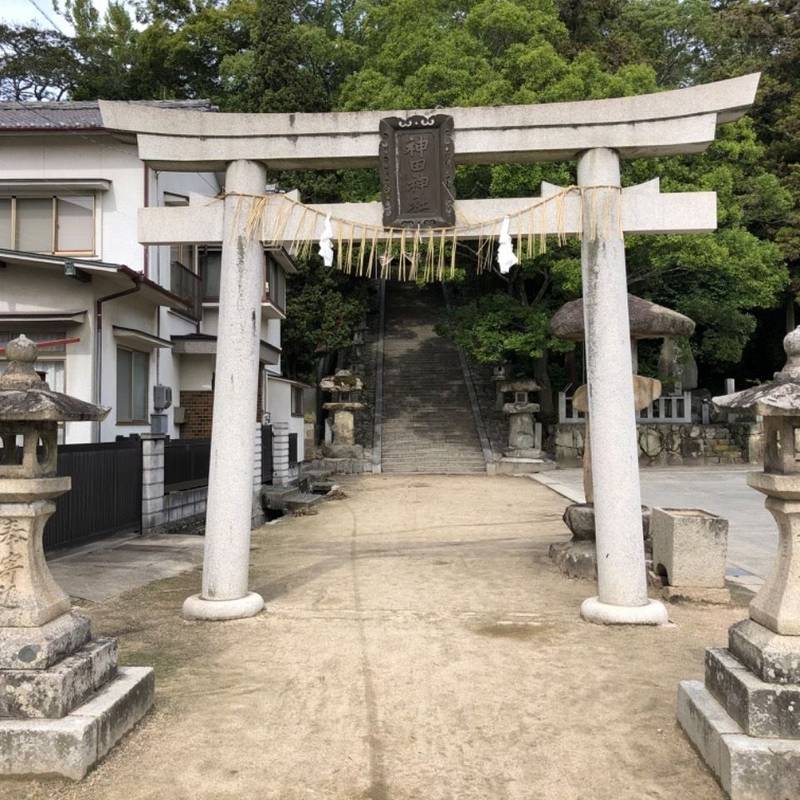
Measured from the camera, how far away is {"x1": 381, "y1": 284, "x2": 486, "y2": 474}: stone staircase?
2327 centimetres

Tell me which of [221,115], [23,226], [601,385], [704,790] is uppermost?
[23,226]

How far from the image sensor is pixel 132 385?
14.2m

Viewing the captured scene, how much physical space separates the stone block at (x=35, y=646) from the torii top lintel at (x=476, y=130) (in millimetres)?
4672

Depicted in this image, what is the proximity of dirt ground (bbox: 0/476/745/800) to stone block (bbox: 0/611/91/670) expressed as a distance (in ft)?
1.85

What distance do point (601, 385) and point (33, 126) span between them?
47.7 feet

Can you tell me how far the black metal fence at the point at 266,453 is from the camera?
16562 mm

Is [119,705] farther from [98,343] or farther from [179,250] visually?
[179,250]

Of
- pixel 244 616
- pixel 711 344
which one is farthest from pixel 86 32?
pixel 244 616

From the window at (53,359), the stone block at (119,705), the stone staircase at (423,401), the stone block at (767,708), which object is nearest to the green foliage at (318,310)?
the stone staircase at (423,401)

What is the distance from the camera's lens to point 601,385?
20.2ft

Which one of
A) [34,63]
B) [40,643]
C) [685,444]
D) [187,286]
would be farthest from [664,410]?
[34,63]

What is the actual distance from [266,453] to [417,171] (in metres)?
11.7

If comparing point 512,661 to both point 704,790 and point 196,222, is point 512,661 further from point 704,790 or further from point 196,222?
point 196,222

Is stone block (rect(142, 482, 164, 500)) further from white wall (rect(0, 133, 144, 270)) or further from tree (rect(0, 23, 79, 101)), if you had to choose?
tree (rect(0, 23, 79, 101))
